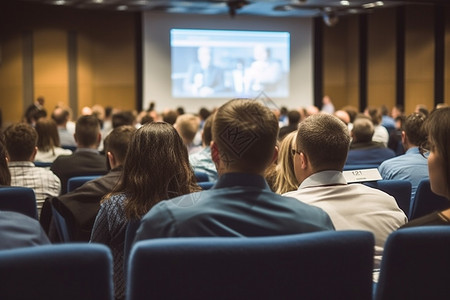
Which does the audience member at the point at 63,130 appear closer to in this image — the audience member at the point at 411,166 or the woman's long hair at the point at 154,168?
the audience member at the point at 411,166

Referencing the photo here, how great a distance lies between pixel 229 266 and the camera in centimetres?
143

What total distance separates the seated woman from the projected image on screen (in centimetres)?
1223

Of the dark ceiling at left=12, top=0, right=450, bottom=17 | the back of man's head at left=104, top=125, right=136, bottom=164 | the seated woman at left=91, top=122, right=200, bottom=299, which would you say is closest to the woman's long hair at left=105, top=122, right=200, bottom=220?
the seated woman at left=91, top=122, right=200, bottom=299

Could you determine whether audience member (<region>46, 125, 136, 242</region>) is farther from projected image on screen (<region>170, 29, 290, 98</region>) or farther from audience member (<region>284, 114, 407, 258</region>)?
projected image on screen (<region>170, 29, 290, 98</region>)

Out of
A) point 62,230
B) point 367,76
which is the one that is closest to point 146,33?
point 367,76

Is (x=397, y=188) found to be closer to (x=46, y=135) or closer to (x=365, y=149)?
(x=365, y=149)

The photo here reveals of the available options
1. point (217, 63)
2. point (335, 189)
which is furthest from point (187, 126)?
point (217, 63)

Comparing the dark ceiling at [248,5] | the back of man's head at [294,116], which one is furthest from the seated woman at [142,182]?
the dark ceiling at [248,5]

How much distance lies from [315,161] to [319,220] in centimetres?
78

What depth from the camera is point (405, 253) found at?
1.61 metres

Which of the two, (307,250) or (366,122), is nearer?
(307,250)

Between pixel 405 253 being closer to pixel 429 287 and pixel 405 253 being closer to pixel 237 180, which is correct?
pixel 429 287

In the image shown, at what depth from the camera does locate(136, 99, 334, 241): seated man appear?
1652 mm

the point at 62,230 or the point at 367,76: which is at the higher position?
the point at 367,76
